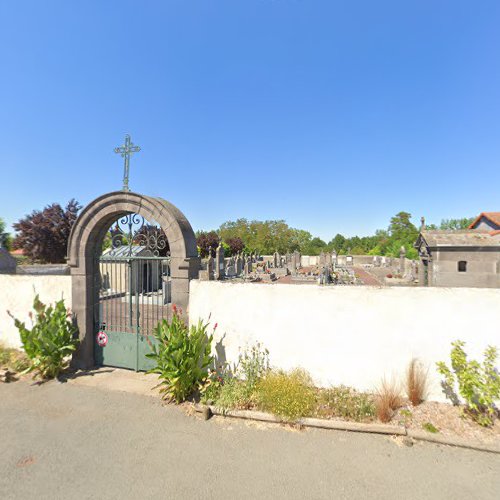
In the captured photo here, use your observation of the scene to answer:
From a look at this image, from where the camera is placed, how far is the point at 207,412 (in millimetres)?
4348

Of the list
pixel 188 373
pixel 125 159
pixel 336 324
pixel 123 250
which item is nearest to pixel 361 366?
pixel 336 324

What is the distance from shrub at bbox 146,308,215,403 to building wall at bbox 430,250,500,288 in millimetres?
14895

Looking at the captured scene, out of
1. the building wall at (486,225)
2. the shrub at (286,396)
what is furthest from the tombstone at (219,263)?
the building wall at (486,225)

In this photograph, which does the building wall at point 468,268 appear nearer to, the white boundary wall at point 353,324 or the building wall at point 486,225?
the white boundary wall at point 353,324

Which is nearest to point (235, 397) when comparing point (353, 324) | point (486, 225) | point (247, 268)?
point (353, 324)

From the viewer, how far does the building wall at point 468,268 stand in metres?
14.1

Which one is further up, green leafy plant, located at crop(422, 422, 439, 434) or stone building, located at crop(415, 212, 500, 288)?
stone building, located at crop(415, 212, 500, 288)

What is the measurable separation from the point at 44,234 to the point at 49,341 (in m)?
21.6

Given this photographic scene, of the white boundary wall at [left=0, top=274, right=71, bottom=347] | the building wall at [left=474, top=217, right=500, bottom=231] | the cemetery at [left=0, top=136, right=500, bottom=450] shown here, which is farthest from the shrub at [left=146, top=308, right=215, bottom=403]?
the building wall at [left=474, top=217, right=500, bottom=231]

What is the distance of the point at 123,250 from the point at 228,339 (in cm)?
1169

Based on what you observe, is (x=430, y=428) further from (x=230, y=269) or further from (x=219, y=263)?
(x=230, y=269)

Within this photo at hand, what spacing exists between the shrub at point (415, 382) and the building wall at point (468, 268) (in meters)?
12.4

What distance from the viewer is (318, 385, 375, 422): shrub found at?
A: 416cm

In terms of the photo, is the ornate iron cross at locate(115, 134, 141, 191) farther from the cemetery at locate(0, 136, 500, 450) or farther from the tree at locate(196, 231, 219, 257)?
the tree at locate(196, 231, 219, 257)
